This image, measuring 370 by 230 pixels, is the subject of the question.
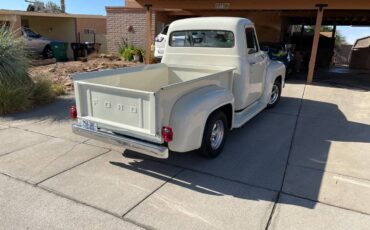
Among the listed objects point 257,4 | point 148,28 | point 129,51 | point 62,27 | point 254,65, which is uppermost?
point 257,4

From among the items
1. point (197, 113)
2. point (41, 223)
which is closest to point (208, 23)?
point (197, 113)

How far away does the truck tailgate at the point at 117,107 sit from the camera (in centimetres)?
361

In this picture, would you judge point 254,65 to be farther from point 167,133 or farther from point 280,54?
point 280,54

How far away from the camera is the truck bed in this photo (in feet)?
11.7

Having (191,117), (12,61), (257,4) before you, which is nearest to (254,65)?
(191,117)

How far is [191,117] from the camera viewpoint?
3.76m

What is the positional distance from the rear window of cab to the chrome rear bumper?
2577mm

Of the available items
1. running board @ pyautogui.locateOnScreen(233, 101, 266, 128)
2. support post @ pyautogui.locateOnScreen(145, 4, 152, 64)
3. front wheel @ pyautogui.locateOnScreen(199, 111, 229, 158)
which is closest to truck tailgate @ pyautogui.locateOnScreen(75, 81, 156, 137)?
front wheel @ pyautogui.locateOnScreen(199, 111, 229, 158)

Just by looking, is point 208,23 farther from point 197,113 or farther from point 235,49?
point 197,113

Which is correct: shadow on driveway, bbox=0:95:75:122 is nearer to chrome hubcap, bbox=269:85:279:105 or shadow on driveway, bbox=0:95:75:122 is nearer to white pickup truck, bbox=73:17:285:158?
white pickup truck, bbox=73:17:285:158

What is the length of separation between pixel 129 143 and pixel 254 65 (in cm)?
298

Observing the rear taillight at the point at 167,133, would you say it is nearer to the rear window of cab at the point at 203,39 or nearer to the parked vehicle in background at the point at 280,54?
the rear window of cab at the point at 203,39

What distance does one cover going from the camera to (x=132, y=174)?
4102mm

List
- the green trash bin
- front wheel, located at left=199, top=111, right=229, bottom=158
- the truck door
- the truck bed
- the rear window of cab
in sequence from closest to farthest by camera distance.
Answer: the truck bed
front wheel, located at left=199, top=111, right=229, bottom=158
the rear window of cab
the truck door
the green trash bin
